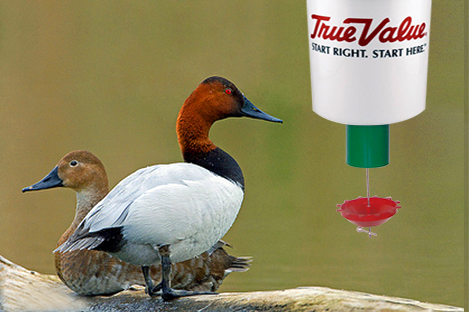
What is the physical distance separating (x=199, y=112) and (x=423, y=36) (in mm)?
416

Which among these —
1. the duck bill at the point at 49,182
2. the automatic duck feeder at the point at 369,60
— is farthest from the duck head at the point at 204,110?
the duck bill at the point at 49,182

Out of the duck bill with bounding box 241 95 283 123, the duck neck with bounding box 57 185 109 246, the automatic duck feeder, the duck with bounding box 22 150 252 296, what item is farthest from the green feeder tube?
the duck neck with bounding box 57 185 109 246

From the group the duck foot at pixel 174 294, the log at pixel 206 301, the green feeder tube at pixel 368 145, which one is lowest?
the log at pixel 206 301

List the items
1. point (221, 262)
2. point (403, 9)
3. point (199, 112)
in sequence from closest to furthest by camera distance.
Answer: point (403, 9), point (199, 112), point (221, 262)

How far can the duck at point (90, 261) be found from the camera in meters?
1.65

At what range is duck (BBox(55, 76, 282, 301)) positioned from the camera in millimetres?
1495

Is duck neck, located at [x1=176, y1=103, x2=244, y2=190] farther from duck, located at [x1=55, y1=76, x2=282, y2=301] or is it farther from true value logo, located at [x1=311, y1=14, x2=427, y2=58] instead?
true value logo, located at [x1=311, y1=14, x2=427, y2=58]

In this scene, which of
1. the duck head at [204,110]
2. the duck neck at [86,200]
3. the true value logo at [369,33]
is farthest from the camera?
the duck neck at [86,200]

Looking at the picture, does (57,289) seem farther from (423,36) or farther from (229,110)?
(423,36)

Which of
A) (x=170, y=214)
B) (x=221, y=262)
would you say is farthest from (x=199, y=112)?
(x=221, y=262)

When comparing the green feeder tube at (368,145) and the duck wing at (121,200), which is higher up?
the green feeder tube at (368,145)

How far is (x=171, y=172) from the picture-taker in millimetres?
1540

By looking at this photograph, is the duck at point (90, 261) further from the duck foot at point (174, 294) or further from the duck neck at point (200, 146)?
the duck neck at point (200, 146)

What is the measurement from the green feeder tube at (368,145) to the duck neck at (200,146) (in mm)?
216
